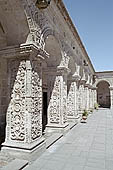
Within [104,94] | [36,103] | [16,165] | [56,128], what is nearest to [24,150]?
[16,165]

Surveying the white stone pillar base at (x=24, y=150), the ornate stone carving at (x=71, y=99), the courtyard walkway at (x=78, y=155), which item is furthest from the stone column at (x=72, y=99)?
the white stone pillar base at (x=24, y=150)

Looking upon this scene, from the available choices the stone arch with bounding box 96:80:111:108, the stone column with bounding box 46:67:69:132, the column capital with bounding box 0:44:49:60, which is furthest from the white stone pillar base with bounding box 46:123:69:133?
the stone arch with bounding box 96:80:111:108

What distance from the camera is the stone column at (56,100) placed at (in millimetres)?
5832

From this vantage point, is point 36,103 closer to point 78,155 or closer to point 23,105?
point 23,105

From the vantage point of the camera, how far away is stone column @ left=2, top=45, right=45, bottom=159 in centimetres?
345

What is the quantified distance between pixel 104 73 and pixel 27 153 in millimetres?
17425

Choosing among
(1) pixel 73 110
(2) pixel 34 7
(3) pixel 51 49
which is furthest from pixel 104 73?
(2) pixel 34 7

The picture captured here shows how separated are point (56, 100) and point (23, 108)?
251 cm

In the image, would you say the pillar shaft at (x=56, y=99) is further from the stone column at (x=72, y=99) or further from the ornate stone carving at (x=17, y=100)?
the ornate stone carving at (x=17, y=100)

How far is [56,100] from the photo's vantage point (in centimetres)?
592

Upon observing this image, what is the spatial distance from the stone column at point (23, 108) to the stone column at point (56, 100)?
207 cm

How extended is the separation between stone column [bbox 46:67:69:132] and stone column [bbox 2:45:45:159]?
6.80ft

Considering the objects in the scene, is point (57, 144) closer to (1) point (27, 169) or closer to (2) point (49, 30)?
(1) point (27, 169)

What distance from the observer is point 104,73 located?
19156 mm
